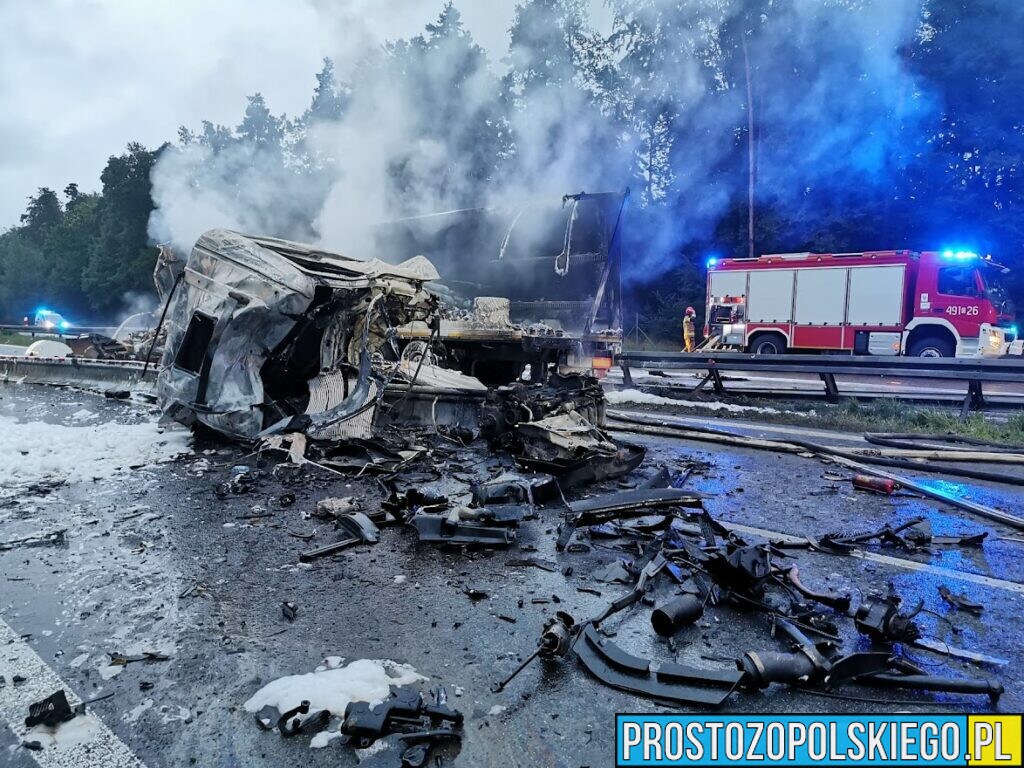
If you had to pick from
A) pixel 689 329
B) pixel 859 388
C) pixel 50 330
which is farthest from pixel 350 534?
pixel 50 330

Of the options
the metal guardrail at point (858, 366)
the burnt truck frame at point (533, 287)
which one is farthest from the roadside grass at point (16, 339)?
the metal guardrail at point (858, 366)

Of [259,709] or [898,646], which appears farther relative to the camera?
[898,646]

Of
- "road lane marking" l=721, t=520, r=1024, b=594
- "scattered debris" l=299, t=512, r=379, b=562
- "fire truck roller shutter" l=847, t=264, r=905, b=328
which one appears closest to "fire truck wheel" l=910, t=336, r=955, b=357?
"fire truck roller shutter" l=847, t=264, r=905, b=328

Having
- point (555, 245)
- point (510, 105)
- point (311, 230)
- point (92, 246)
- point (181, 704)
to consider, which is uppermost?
point (510, 105)

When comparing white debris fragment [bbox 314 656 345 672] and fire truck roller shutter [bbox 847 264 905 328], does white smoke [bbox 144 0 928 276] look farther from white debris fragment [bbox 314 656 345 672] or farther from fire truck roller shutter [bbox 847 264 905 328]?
white debris fragment [bbox 314 656 345 672]

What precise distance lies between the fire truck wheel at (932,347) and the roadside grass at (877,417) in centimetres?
720

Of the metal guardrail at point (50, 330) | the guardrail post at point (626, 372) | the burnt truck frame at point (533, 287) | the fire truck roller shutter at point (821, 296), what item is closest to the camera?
the burnt truck frame at point (533, 287)

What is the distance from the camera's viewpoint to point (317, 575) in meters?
3.06

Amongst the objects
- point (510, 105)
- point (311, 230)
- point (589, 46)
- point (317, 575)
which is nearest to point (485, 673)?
point (317, 575)

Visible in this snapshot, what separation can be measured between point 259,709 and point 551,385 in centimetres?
451

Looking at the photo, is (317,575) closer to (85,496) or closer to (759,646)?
(759,646)

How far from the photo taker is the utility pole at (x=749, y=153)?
2027 cm

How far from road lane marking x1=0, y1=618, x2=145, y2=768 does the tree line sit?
13.2 m

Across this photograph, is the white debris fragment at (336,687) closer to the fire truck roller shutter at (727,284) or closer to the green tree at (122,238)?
the fire truck roller shutter at (727,284)
